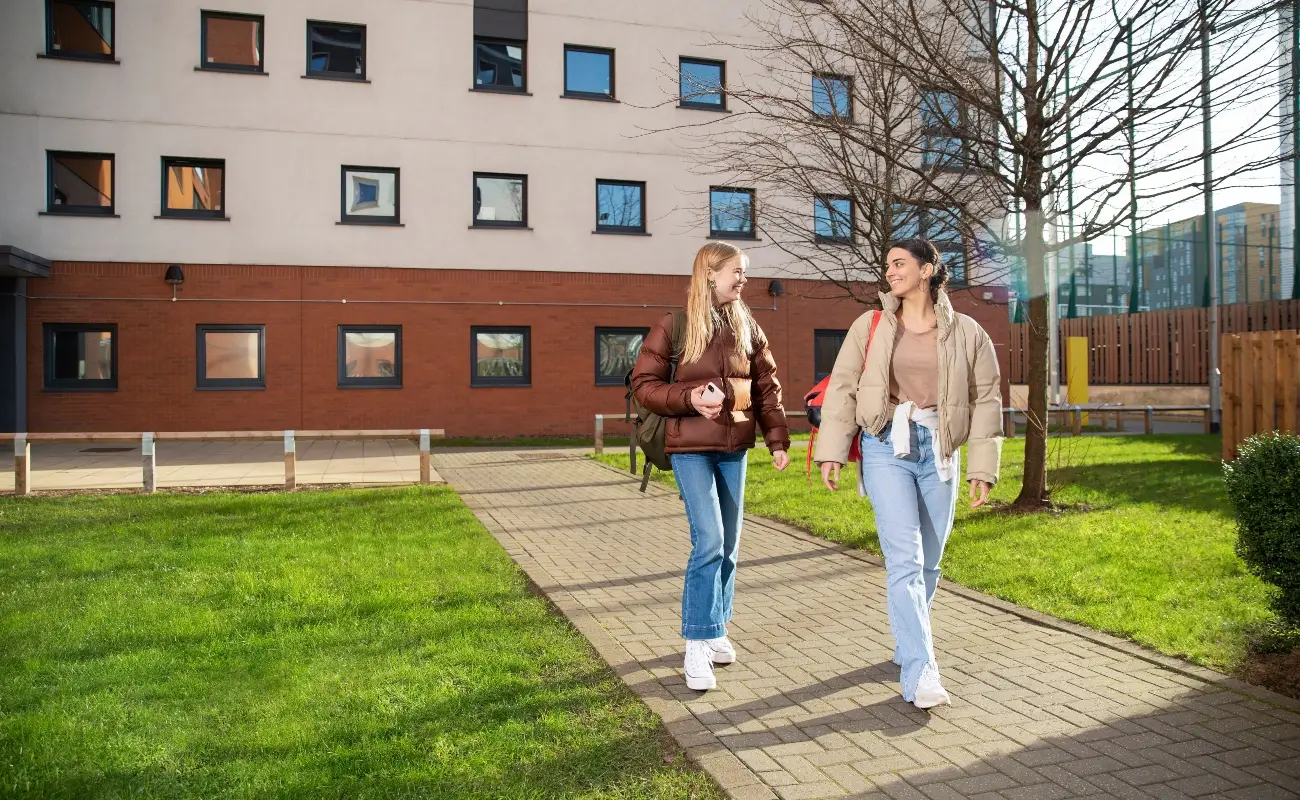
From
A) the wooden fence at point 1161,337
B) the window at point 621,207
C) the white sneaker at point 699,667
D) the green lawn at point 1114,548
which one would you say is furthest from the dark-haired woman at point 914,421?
the wooden fence at point 1161,337

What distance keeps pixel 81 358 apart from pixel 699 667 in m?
19.6

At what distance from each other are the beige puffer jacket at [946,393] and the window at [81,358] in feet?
63.5

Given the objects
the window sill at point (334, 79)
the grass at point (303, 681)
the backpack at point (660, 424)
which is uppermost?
the window sill at point (334, 79)

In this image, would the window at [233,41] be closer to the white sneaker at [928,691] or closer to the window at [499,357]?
the window at [499,357]

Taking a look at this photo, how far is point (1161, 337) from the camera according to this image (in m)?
31.0

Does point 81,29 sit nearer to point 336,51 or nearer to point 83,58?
point 83,58

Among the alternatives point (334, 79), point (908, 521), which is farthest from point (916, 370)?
point (334, 79)

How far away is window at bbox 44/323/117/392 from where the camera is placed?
2014 centimetres

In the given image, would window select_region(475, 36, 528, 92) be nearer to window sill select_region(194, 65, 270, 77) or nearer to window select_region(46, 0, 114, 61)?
window sill select_region(194, 65, 270, 77)

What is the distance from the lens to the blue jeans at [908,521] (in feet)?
14.4

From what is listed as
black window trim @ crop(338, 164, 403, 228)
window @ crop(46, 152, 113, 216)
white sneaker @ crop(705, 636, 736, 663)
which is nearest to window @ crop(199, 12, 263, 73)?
black window trim @ crop(338, 164, 403, 228)

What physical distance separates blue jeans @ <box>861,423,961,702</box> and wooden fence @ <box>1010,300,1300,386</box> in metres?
25.8

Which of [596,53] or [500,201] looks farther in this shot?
[596,53]

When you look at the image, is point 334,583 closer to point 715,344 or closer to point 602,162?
point 715,344
